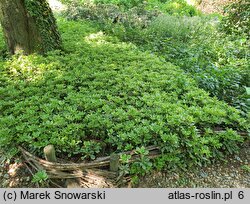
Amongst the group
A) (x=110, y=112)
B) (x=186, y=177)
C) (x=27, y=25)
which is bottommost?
(x=186, y=177)

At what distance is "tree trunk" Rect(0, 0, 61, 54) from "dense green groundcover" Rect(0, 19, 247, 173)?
32cm

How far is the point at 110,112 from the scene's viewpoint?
10.3 feet

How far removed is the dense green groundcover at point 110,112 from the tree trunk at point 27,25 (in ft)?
1.06

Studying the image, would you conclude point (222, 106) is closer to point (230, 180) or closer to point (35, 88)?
point (230, 180)

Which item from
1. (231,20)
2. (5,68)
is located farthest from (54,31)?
(231,20)

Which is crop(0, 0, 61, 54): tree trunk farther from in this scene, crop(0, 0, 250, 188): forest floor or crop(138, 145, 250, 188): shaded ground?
crop(138, 145, 250, 188): shaded ground

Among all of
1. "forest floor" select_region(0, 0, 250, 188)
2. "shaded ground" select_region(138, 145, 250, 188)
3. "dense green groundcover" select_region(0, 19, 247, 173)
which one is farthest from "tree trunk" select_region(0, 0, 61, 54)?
"shaded ground" select_region(138, 145, 250, 188)

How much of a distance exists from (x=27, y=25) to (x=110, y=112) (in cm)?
263

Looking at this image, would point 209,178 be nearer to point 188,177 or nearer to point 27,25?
point 188,177

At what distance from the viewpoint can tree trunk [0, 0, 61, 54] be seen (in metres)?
4.34

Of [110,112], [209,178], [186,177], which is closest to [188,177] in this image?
[186,177]

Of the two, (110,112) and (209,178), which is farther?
(110,112)

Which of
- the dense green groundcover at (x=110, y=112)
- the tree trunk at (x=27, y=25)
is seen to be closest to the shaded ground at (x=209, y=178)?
the dense green groundcover at (x=110, y=112)
